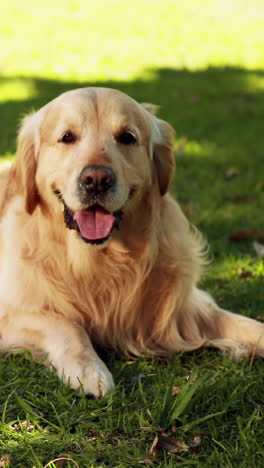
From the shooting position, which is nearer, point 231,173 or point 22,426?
point 22,426

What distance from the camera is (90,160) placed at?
2912mm

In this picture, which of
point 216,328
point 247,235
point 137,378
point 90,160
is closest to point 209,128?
point 247,235

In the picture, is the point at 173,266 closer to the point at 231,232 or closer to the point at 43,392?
the point at 43,392

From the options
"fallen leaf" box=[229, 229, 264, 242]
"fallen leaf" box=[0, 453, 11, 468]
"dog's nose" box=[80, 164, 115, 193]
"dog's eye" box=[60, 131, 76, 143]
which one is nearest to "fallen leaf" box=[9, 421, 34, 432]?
"fallen leaf" box=[0, 453, 11, 468]

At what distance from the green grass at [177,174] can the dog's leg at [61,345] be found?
6 centimetres

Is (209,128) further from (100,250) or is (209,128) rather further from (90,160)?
(90,160)

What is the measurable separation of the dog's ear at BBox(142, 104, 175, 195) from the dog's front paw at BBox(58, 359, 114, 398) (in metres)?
0.89

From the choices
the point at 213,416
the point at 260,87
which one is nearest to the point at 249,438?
the point at 213,416

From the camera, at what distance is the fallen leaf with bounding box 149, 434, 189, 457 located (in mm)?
2394

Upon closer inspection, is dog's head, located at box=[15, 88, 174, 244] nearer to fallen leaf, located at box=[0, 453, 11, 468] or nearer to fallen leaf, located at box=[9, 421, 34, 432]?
fallen leaf, located at box=[9, 421, 34, 432]

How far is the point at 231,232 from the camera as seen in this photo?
4789mm

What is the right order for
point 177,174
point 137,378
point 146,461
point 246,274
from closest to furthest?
point 146,461 < point 137,378 < point 246,274 < point 177,174

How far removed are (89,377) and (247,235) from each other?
2141 mm

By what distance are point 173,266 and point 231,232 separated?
154 centimetres
